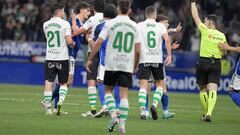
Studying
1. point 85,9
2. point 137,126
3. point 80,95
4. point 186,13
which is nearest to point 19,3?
point 186,13

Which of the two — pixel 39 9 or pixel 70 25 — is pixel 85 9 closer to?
pixel 70 25

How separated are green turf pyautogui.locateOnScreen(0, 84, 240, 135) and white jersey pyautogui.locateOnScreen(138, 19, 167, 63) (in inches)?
59.6

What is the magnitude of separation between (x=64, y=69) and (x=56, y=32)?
913 millimetres

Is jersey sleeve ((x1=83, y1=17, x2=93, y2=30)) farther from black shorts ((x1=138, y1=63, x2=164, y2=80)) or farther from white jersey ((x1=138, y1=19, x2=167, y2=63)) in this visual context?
black shorts ((x1=138, y1=63, x2=164, y2=80))

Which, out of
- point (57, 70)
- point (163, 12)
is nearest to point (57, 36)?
point (57, 70)

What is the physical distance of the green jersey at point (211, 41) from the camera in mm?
20250

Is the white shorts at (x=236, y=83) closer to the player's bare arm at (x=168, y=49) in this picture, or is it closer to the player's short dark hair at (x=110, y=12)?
the player's bare arm at (x=168, y=49)

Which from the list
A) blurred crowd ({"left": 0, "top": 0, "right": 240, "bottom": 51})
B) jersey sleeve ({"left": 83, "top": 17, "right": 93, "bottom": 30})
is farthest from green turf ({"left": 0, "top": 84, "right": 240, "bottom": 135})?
blurred crowd ({"left": 0, "top": 0, "right": 240, "bottom": 51})

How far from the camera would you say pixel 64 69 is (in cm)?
1973

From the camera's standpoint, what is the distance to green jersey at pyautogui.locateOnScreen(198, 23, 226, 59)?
20250 mm

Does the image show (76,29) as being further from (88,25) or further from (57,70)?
(57,70)

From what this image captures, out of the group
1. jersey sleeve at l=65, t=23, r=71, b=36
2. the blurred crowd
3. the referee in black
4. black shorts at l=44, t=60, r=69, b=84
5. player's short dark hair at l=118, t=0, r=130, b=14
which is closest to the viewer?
player's short dark hair at l=118, t=0, r=130, b=14

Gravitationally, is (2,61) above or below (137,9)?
below

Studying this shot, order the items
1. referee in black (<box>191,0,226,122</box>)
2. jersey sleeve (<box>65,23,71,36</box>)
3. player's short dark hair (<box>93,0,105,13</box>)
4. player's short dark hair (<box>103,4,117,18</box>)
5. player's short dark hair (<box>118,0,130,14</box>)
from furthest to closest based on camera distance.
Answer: player's short dark hair (<box>93,0,105,13</box>)
referee in black (<box>191,0,226,122</box>)
jersey sleeve (<box>65,23,71,36</box>)
player's short dark hair (<box>103,4,117,18</box>)
player's short dark hair (<box>118,0,130,14</box>)
